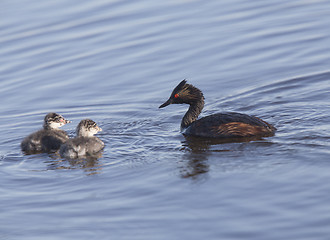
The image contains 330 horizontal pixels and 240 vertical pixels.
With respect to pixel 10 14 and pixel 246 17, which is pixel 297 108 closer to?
pixel 246 17

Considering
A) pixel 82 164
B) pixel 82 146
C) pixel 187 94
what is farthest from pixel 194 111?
pixel 82 164

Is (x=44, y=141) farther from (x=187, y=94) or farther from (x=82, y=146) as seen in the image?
(x=187, y=94)

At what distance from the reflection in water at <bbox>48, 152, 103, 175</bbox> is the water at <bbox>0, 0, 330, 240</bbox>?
4cm

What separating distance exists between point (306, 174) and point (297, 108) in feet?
10.5

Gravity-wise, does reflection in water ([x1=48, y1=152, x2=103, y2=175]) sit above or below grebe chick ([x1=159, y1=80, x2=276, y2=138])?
below

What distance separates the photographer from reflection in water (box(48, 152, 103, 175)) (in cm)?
910

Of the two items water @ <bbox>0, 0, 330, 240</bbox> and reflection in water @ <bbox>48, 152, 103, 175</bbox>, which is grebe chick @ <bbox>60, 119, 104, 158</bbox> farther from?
water @ <bbox>0, 0, 330, 240</bbox>

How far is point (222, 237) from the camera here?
260 inches

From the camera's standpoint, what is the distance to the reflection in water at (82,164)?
9103 mm

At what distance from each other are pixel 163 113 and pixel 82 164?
2.68 meters

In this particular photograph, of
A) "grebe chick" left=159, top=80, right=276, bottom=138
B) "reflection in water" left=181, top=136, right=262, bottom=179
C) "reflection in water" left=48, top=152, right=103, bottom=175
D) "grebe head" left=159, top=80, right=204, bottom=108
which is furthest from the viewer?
"grebe head" left=159, top=80, right=204, bottom=108

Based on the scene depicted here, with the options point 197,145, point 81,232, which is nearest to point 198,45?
point 197,145

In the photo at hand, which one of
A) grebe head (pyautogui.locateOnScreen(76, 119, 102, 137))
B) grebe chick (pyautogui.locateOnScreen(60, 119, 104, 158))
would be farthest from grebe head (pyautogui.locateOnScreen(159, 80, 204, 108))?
grebe chick (pyautogui.locateOnScreen(60, 119, 104, 158))

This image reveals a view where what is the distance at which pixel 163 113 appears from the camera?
11.7m
